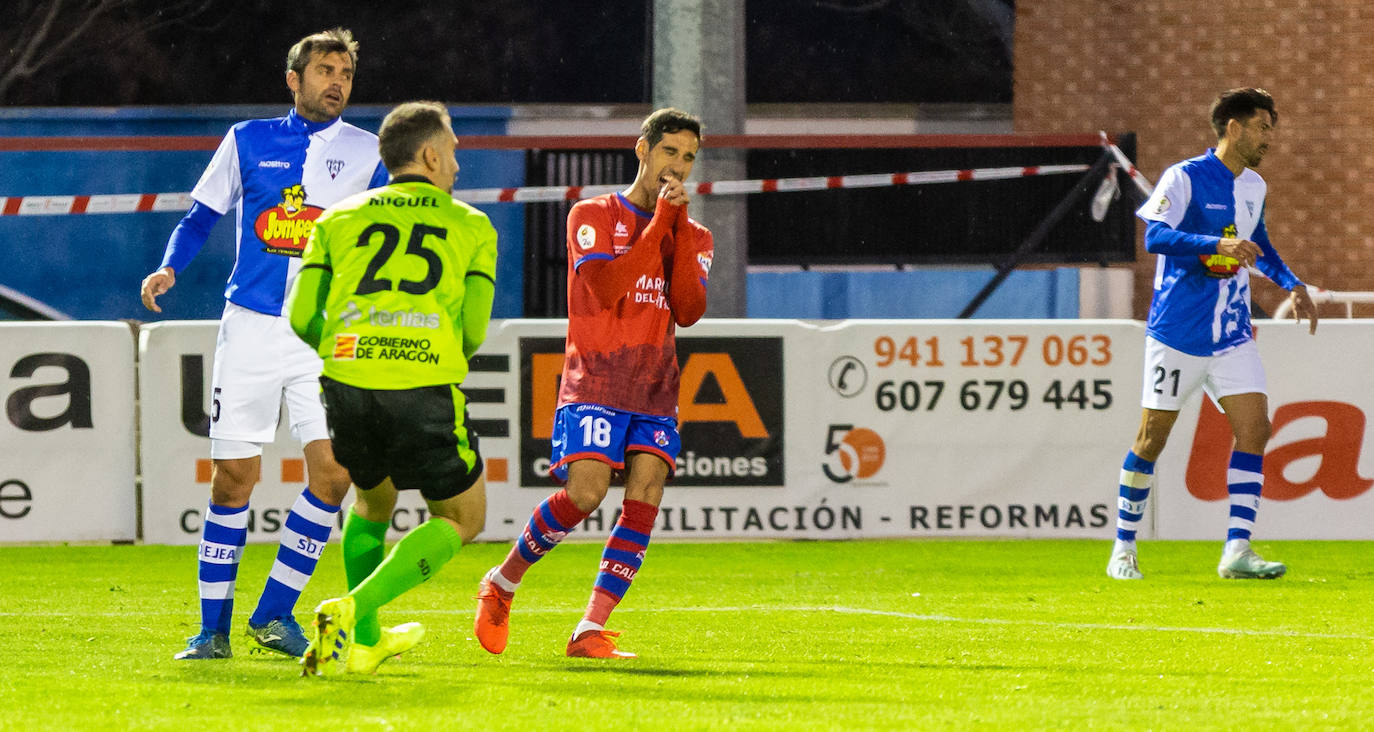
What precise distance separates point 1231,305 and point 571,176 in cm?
981

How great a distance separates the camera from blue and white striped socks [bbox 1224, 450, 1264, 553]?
913 cm

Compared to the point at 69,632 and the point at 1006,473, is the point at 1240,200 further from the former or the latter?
the point at 69,632

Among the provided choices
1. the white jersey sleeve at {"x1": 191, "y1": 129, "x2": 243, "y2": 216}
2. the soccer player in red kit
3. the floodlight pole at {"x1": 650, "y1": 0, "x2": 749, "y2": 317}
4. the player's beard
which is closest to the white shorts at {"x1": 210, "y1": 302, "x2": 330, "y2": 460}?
the white jersey sleeve at {"x1": 191, "y1": 129, "x2": 243, "y2": 216}

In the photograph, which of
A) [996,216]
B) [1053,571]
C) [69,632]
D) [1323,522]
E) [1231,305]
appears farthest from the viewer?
[996,216]

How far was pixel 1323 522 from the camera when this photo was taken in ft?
36.8

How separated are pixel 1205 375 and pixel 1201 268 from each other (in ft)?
1.63

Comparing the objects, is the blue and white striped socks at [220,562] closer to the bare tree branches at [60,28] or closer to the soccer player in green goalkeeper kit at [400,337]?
the soccer player in green goalkeeper kit at [400,337]

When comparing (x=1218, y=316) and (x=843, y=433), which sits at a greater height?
(x=1218, y=316)

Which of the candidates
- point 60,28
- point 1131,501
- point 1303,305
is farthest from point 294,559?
point 60,28

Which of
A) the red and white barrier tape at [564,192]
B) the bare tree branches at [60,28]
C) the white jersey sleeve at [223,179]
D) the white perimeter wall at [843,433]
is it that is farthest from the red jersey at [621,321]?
the bare tree branches at [60,28]

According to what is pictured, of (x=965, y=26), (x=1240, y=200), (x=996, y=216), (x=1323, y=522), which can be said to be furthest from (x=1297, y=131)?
(x=1240, y=200)

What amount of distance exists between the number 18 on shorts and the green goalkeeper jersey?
837 millimetres

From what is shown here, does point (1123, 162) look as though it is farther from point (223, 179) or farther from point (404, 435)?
point (404, 435)

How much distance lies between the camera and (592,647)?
6082 millimetres
